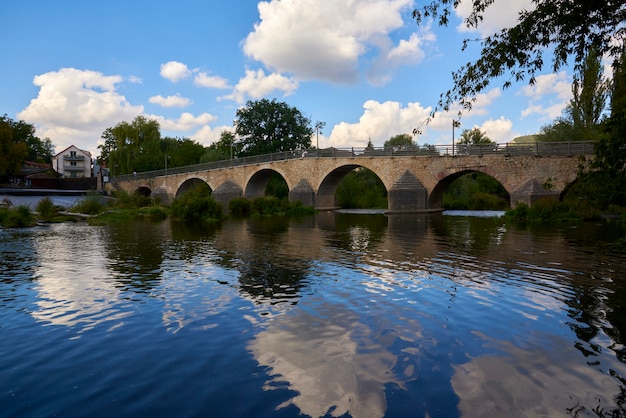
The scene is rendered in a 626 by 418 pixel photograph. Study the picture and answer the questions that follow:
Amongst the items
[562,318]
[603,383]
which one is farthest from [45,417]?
[562,318]

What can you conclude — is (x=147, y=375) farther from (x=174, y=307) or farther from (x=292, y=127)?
(x=292, y=127)

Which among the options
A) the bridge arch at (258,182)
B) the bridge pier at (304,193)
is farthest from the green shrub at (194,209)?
the bridge arch at (258,182)

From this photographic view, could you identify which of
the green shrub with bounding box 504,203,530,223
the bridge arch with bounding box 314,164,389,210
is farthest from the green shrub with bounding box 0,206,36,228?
the green shrub with bounding box 504,203,530,223

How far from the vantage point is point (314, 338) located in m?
6.61

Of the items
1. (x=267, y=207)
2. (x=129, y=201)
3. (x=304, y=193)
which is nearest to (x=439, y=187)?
(x=304, y=193)

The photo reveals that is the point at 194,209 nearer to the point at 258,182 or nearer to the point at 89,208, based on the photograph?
the point at 89,208

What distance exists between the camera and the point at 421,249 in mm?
16500

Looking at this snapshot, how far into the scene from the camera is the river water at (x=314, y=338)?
473 cm

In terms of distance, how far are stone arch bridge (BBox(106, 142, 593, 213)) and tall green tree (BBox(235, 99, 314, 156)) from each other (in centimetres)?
1166

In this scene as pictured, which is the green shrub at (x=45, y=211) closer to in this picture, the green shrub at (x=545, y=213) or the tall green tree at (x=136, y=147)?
the green shrub at (x=545, y=213)

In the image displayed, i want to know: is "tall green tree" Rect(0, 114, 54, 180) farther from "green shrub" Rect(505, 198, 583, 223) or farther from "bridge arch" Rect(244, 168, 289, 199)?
"green shrub" Rect(505, 198, 583, 223)

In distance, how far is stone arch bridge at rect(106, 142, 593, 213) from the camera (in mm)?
34156

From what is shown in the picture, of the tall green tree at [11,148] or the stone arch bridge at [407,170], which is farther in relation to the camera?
the tall green tree at [11,148]

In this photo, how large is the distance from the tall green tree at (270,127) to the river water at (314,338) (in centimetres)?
5925
